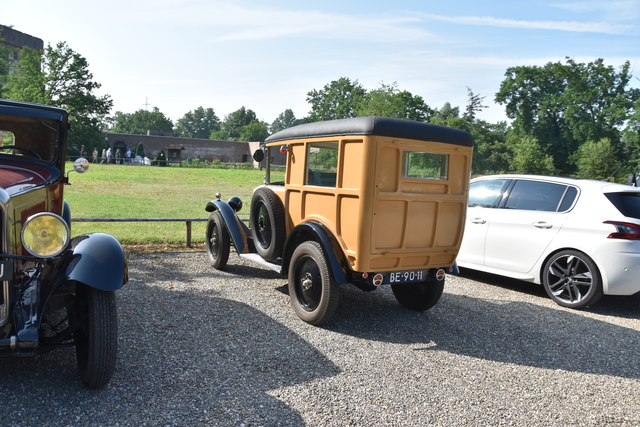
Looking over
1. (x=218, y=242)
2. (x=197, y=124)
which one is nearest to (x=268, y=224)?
(x=218, y=242)

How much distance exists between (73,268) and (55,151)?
1.75 m

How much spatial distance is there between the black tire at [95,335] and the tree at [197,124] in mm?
147766

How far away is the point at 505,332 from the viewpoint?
5.05 meters

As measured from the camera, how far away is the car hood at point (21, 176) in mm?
3498

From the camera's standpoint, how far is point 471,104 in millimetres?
77062

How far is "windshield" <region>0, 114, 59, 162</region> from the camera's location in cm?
438

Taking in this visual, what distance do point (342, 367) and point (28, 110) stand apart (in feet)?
12.2

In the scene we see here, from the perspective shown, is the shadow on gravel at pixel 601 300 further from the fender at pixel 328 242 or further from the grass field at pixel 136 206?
the grass field at pixel 136 206

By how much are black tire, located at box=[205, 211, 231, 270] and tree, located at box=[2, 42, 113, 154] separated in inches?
1245

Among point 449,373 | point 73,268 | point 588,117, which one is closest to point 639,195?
point 449,373

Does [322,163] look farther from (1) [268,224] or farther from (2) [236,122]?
(2) [236,122]

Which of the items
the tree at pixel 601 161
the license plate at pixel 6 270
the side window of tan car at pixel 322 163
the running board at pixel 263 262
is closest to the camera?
the license plate at pixel 6 270

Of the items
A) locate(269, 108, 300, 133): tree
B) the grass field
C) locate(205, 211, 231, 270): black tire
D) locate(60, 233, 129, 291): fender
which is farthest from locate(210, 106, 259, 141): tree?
locate(60, 233, 129, 291): fender

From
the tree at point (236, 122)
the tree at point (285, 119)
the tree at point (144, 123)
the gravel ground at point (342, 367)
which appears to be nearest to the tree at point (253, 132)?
the tree at point (236, 122)
